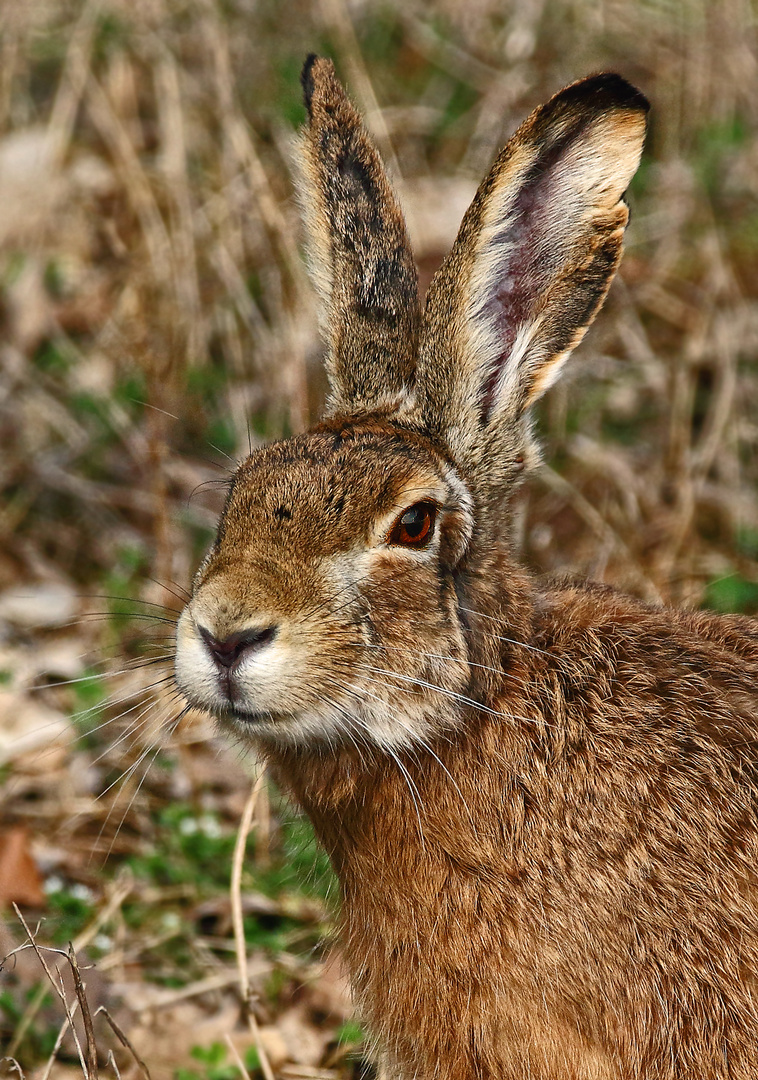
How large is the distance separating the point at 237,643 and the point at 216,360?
4.18 meters

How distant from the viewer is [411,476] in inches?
146

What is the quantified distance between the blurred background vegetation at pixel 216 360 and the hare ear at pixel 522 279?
1.65 m

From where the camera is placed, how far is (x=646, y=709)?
3771mm

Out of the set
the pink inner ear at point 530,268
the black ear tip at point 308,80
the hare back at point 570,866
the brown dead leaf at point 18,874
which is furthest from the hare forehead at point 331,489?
the brown dead leaf at point 18,874

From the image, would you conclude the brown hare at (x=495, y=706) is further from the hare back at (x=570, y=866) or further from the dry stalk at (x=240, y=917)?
the dry stalk at (x=240, y=917)

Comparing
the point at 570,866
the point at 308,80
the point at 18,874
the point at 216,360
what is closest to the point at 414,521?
the point at 570,866

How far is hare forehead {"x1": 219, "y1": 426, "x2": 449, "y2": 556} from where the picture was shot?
11.9ft

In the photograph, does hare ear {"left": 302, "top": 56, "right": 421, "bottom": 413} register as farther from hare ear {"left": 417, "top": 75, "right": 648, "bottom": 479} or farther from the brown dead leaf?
the brown dead leaf

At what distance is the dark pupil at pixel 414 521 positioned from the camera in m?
3.69

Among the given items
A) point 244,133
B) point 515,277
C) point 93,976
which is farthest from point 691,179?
point 93,976

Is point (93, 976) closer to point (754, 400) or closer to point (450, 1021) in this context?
point (450, 1021)

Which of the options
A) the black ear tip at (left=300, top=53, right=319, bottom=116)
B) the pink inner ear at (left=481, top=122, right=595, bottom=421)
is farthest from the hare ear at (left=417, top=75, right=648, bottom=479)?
the black ear tip at (left=300, top=53, right=319, bottom=116)

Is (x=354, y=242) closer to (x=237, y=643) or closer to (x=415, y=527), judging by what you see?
(x=415, y=527)

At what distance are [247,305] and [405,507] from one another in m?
3.61
